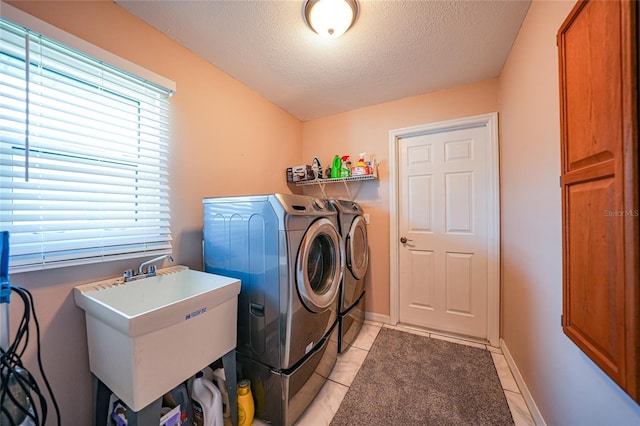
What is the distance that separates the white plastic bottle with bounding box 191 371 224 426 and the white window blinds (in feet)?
2.64

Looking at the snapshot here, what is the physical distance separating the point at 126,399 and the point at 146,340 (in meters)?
0.25

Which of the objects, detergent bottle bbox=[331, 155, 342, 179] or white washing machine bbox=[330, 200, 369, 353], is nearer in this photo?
white washing machine bbox=[330, 200, 369, 353]

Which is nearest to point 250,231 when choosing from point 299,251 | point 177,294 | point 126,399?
point 299,251

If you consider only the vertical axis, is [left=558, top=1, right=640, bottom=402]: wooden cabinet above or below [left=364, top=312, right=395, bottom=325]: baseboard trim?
above

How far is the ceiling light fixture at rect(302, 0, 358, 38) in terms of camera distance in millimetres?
1235

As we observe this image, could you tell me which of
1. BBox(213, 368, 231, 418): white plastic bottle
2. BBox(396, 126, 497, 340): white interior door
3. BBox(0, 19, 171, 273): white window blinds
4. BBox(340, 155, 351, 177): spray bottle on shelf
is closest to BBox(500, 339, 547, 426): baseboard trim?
BBox(396, 126, 497, 340): white interior door

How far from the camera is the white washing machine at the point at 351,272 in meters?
1.92

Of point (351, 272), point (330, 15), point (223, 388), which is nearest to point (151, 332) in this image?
point (223, 388)

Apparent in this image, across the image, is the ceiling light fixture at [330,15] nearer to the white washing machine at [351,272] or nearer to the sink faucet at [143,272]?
the white washing machine at [351,272]

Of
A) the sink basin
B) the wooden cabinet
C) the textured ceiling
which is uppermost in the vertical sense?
the textured ceiling

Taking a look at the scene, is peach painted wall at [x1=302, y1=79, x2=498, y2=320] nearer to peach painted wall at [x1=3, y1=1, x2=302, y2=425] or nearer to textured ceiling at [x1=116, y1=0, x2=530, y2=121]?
textured ceiling at [x1=116, y1=0, x2=530, y2=121]

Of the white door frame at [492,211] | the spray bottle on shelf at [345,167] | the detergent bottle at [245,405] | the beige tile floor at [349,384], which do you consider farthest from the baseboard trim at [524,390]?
the spray bottle on shelf at [345,167]

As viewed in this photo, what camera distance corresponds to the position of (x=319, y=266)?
1618 mm

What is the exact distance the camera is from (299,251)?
4.04 feet
